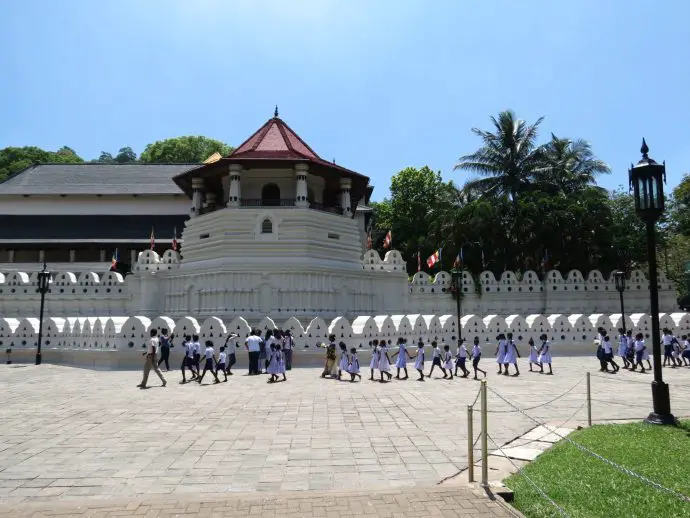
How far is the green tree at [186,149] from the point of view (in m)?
63.8

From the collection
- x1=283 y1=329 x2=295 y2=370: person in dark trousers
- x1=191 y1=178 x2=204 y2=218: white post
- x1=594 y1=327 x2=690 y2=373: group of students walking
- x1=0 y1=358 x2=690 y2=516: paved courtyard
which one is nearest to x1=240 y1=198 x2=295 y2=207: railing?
x1=191 y1=178 x2=204 y2=218: white post

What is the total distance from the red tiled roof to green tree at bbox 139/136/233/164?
3260 cm

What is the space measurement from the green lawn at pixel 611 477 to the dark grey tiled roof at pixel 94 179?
137ft

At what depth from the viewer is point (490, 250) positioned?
31203 mm

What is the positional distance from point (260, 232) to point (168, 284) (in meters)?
6.19

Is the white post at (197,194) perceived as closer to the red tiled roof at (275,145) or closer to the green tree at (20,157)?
the red tiled roof at (275,145)

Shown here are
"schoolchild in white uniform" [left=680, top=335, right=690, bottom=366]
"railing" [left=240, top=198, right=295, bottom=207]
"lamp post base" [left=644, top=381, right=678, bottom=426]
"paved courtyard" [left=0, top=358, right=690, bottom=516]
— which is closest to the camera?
"paved courtyard" [left=0, top=358, right=690, bottom=516]

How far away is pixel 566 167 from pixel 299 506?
37124mm

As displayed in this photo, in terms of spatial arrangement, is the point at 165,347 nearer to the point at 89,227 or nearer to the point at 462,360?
the point at 462,360

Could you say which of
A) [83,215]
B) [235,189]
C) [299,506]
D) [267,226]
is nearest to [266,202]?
[267,226]

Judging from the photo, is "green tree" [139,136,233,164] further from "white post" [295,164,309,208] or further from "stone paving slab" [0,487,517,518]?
"stone paving slab" [0,487,517,518]

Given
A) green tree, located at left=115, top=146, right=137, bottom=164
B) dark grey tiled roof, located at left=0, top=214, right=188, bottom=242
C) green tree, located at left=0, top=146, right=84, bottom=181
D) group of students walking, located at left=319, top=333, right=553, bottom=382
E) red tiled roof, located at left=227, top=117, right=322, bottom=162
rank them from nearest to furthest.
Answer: group of students walking, located at left=319, top=333, right=553, bottom=382
red tiled roof, located at left=227, top=117, right=322, bottom=162
dark grey tiled roof, located at left=0, top=214, right=188, bottom=242
green tree, located at left=0, top=146, right=84, bottom=181
green tree, located at left=115, top=146, right=137, bottom=164

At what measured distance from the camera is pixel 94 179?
153 ft

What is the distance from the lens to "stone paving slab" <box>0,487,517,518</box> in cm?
479
